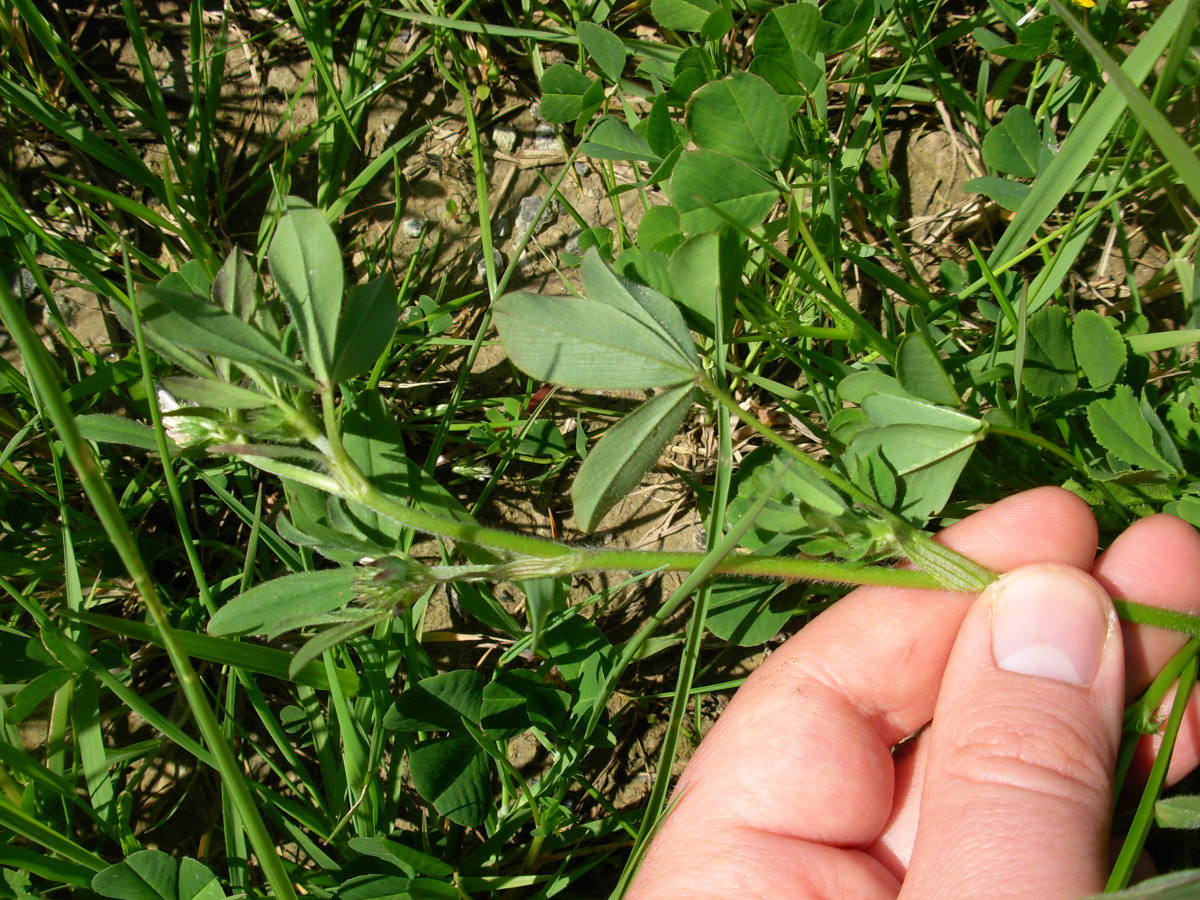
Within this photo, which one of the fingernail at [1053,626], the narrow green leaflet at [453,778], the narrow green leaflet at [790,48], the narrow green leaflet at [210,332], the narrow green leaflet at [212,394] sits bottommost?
the narrow green leaflet at [453,778]

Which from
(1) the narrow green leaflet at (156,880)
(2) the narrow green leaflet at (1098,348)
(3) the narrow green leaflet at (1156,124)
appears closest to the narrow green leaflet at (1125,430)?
(2) the narrow green leaflet at (1098,348)

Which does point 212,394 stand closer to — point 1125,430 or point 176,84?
point 1125,430

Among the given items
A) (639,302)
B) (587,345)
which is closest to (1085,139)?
(639,302)

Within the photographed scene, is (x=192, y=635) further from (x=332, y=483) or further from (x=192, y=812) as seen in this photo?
(x=192, y=812)

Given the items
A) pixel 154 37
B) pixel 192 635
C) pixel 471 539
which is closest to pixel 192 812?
pixel 192 635

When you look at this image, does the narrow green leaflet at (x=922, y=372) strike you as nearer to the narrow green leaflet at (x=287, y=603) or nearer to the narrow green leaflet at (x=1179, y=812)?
the narrow green leaflet at (x=1179, y=812)

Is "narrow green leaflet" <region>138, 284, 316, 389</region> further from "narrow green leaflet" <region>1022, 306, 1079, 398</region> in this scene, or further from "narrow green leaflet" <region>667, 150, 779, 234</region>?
"narrow green leaflet" <region>1022, 306, 1079, 398</region>
